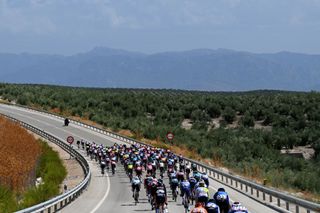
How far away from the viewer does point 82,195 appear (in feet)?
101

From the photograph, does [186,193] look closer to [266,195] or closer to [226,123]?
[266,195]

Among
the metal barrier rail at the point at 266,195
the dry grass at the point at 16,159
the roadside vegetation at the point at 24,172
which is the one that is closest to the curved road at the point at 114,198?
the metal barrier rail at the point at 266,195

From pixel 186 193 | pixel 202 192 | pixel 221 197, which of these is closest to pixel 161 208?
pixel 186 193

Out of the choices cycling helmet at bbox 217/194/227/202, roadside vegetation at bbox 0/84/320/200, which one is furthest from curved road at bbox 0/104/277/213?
roadside vegetation at bbox 0/84/320/200

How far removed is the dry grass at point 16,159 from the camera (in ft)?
120

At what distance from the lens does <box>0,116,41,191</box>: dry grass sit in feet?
120

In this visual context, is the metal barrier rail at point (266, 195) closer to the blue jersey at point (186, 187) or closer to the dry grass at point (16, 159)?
the blue jersey at point (186, 187)

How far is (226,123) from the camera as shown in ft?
265

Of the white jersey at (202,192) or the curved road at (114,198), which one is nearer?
the white jersey at (202,192)

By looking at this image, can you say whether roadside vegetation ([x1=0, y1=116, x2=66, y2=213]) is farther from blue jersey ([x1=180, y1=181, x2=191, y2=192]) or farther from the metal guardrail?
blue jersey ([x1=180, y1=181, x2=191, y2=192])

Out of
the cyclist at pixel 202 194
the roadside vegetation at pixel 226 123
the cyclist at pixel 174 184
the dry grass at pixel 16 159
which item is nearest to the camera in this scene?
the cyclist at pixel 202 194

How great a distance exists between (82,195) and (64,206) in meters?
4.63

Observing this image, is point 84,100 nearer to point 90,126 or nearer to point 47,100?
point 47,100

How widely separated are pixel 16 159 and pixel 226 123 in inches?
1748
